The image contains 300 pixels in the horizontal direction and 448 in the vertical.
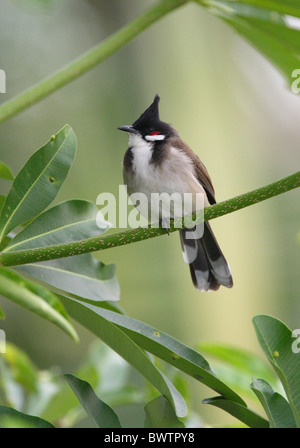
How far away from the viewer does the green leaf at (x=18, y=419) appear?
4.20ft

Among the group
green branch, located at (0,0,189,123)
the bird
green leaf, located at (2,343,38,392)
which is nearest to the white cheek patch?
the bird

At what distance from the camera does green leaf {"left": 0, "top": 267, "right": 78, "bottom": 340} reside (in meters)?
1.41

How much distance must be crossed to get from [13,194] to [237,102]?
4.66ft

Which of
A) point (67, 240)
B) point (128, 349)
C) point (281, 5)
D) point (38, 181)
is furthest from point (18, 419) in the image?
point (281, 5)

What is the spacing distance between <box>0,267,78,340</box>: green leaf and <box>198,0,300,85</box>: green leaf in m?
0.83

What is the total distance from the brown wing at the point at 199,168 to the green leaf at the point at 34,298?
459mm

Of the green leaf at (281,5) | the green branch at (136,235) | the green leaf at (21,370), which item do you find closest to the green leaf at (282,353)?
the green branch at (136,235)

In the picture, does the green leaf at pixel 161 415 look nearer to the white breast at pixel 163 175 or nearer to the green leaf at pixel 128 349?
the green leaf at pixel 128 349

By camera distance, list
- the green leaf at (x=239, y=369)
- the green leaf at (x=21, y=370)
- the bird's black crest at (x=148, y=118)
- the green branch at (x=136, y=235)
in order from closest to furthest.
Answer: the green branch at (x=136, y=235), the bird's black crest at (x=148, y=118), the green leaf at (x=239, y=369), the green leaf at (x=21, y=370)

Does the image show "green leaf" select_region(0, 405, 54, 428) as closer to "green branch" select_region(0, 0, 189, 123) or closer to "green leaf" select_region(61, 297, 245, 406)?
"green leaf" select_region(61, 297, 245, 406)

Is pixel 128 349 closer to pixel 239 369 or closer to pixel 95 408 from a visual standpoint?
pixel 95 408

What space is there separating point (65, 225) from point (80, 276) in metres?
0.13

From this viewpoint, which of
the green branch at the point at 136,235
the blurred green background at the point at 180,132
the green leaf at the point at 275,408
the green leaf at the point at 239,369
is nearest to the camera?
the green branch at the point at 136,235

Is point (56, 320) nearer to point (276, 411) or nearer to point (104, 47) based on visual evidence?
point (276, 411)
